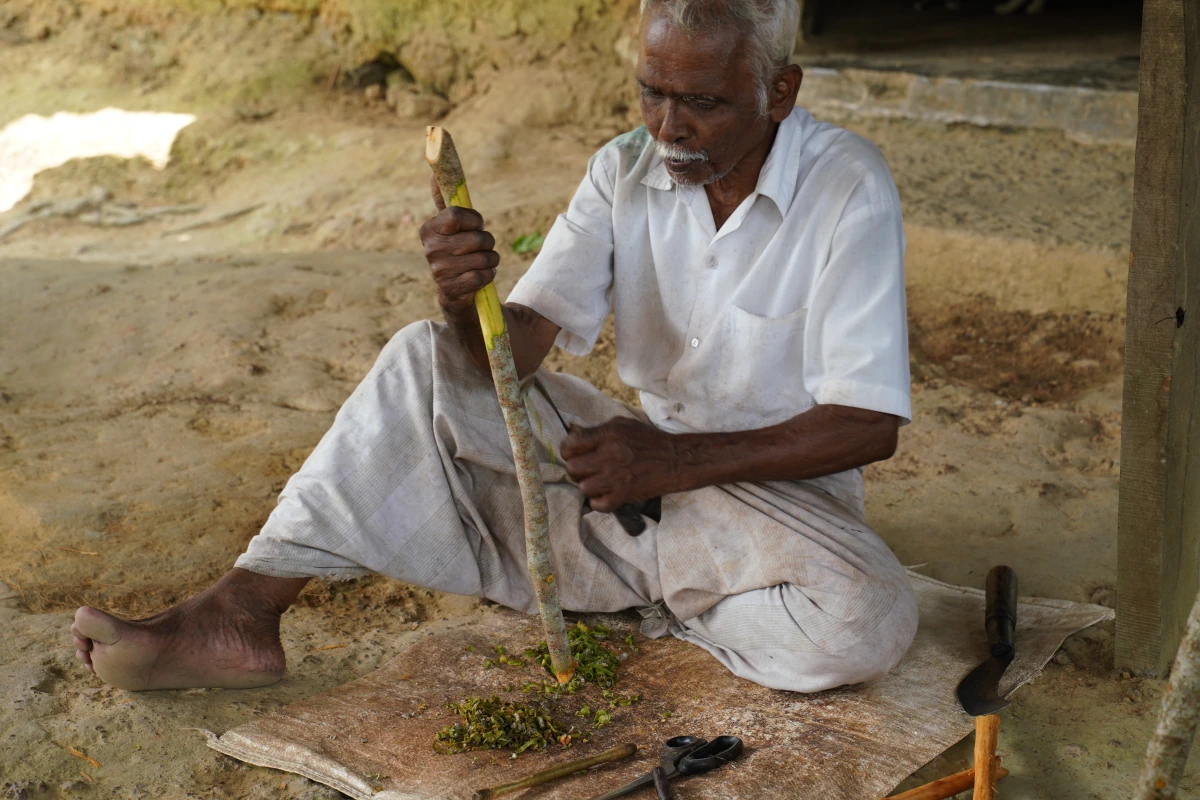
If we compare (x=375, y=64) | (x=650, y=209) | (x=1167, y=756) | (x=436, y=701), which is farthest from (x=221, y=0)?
(x=1167, y=756)

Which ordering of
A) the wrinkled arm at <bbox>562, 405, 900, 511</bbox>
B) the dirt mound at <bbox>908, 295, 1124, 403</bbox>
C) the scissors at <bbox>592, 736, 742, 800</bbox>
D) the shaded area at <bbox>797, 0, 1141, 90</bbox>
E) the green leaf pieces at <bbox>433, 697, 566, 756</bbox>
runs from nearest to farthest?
the scissors at <bbox>592, 736, 742, 800</bbox>
the green leaf pieces at <bbox>433, 697, 566, 756</bbox>
the wrinkled arm at <bbox>562, 405, 900, 511</bbox>
the dirt mound at <bbox>908, 295, 1124, 403</bbox>
the shaded area at <bbox>797, 0, 1141, 90</bbox>

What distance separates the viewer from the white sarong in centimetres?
220

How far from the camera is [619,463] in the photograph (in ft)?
7.12

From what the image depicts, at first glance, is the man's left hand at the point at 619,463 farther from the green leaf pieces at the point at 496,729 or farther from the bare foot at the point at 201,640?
the bare foot at the point at 201,640

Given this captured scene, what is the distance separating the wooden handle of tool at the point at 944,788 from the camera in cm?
188

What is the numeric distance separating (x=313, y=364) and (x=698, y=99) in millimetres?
2156

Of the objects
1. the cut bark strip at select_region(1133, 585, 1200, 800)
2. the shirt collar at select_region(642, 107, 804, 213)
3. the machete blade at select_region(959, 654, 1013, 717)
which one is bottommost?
the machete blade at select_region(959, 654, 1013, 717)

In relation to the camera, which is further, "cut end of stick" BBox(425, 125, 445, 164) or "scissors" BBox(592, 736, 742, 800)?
"scissors" BBox(592, 736, 742, 800)

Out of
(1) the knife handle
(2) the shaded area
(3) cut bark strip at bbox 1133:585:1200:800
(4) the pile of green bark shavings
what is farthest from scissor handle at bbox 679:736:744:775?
(2) the shaded area

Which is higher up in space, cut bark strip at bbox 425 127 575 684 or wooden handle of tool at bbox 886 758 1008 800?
cut bark strip at bbox 425 127 575 684

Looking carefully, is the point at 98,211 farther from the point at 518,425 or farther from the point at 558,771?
the point at 558,771

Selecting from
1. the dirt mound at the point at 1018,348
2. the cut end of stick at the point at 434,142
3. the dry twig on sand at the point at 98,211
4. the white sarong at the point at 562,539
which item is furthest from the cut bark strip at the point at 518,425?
the dry twig on sand at the point at 98,211

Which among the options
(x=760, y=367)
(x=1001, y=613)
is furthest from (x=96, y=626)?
(x=1001, y=613)

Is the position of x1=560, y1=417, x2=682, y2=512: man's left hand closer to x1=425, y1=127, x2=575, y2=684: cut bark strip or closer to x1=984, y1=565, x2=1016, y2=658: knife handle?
x1=425, y1=127, x2=575, y2=684: cut bark strip
